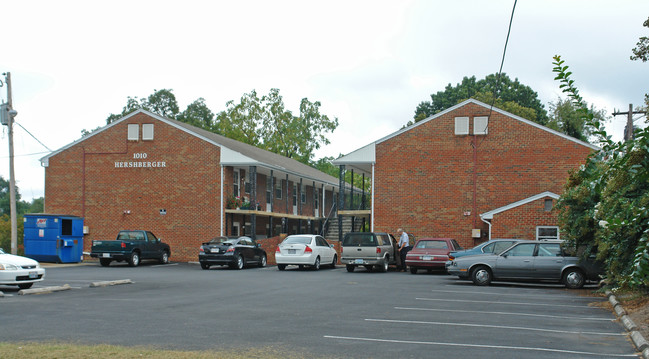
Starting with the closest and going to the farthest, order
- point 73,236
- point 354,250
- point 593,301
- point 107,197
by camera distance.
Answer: point 593,301 < point 354,250 < point 73,236 < point 107,197

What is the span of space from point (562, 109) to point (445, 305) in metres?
46.6

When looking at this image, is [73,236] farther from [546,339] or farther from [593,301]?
[546,339]

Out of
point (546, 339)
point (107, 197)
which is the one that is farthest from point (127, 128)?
point (546, 339)

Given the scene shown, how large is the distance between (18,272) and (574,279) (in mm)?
15317

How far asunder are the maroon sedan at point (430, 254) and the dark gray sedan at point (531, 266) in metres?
3.95

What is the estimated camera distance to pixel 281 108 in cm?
6750

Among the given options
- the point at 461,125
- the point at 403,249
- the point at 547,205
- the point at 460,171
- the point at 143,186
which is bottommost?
the point at 403,249

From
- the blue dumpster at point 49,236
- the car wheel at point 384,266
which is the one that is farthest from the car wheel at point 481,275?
the blue dumpster at point 49,236

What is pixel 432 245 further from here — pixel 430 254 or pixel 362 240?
pixel 362 240

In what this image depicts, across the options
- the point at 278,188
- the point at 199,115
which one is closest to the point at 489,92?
the point at 278,188

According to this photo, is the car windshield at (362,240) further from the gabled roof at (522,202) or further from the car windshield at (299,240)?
the gabled roof at (522,202)

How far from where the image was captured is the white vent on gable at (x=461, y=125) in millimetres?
30781

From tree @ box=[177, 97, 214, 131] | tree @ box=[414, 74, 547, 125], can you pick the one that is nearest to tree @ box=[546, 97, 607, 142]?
tree @ box=[414, 74, 547, 125]

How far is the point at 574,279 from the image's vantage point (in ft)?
61.7
